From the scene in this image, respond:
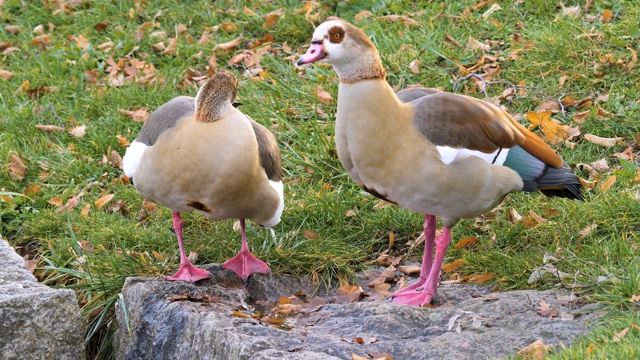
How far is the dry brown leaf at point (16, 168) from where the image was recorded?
6336mm

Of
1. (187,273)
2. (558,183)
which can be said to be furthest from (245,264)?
(558,183)

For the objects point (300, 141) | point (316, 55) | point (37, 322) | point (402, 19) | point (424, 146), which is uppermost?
point (316, 55)

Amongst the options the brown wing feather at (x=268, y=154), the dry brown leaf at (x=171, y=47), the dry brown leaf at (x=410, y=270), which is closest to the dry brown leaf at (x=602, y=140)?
the dry brown leaf at (x=410, y=270)

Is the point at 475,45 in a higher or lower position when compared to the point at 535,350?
lower

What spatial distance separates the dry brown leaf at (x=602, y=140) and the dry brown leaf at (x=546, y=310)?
2.19 m

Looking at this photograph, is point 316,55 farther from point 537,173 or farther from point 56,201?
point 56,201

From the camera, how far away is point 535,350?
3.43 m

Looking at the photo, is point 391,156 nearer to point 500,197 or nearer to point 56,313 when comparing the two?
point 500,197

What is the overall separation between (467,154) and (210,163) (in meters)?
1.26

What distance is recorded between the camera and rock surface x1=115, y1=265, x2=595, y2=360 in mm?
3574

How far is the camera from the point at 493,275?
4.63 metres

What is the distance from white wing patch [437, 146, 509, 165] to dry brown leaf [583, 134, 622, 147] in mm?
1762

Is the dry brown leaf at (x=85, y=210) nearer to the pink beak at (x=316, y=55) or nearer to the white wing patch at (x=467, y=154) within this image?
the pink beak at (x=316, y=55)

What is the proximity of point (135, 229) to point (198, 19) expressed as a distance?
368 cm
